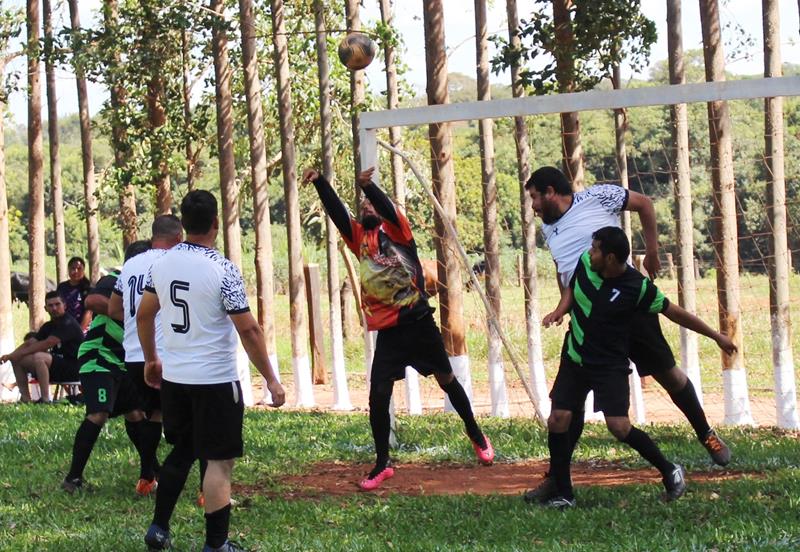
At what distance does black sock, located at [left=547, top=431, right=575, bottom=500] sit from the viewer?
24.6 ft

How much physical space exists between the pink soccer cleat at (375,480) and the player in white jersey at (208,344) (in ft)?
6.91

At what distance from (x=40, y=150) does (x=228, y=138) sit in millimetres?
6534

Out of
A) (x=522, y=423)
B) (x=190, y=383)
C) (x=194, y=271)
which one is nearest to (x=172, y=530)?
(x=190, y=383)

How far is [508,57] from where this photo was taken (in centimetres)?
1422

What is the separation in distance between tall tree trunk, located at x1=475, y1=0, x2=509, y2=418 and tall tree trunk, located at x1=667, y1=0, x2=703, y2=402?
2.20 m

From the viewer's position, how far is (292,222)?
2050 cm

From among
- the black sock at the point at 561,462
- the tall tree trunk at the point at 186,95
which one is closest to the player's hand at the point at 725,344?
the black sock at the point at 561,462

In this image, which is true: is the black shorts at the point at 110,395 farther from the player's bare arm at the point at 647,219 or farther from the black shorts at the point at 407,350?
the player's bare arm at the point at 647,219

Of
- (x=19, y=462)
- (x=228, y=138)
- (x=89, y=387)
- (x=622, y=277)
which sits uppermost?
(x=228, y=138)

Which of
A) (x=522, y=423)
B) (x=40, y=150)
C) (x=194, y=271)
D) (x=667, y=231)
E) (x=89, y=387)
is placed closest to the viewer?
(x=194, y=271)

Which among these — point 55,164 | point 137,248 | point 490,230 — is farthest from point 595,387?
point 55,164

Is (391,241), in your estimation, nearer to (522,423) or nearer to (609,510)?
(609,510)

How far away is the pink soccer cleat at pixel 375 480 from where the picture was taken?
27.9ft

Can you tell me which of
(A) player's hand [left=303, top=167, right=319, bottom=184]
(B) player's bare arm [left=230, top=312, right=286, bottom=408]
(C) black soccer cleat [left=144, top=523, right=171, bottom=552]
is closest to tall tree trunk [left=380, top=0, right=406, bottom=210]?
(A) player's hand [left=303, top=167, right=319, bottom=184]
